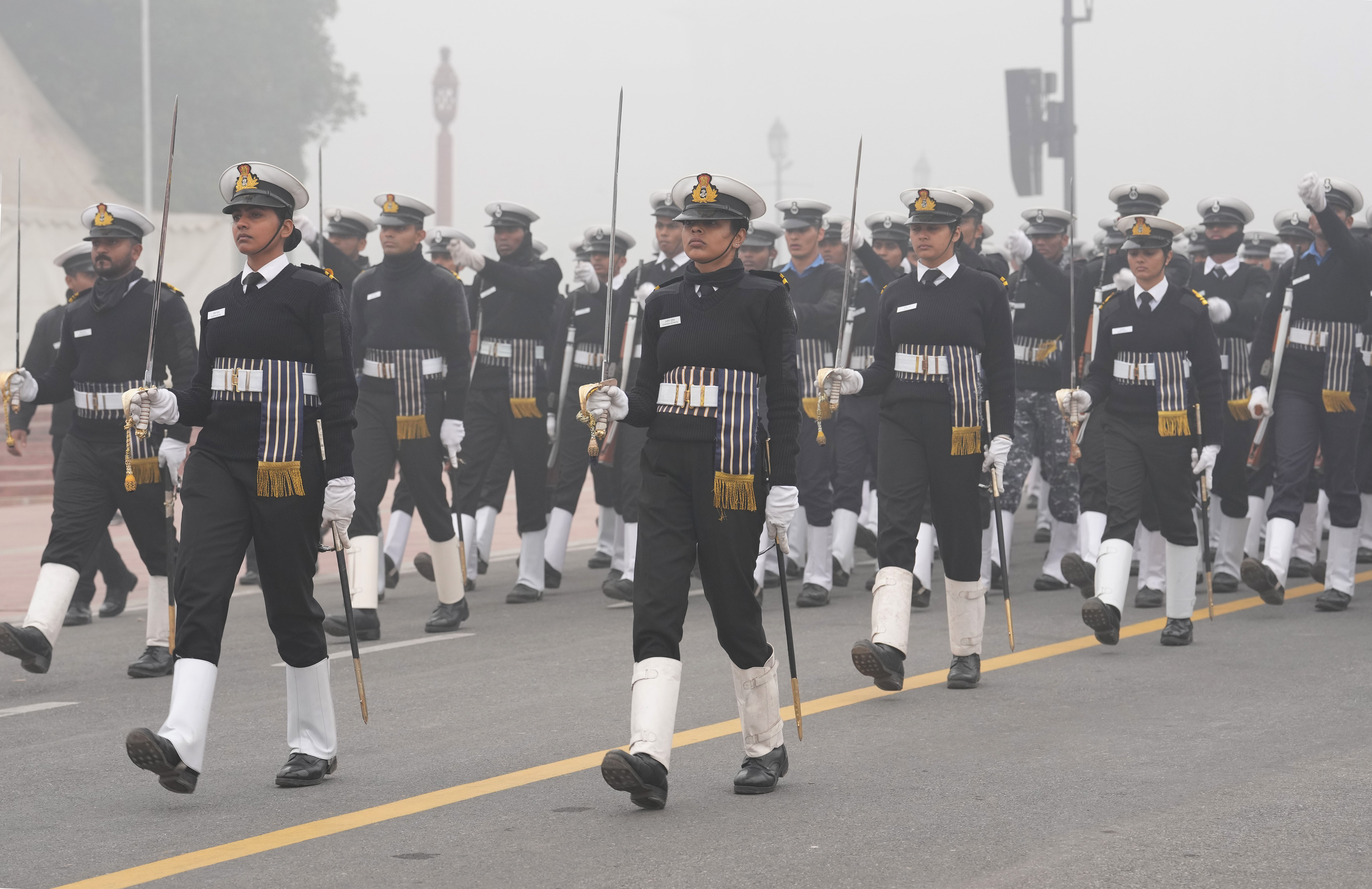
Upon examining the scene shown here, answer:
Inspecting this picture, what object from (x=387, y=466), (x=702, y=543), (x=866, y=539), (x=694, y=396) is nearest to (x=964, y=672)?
(x=702, y=543)

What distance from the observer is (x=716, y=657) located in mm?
8766

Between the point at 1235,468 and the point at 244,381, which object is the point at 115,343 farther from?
the point at 1235,468

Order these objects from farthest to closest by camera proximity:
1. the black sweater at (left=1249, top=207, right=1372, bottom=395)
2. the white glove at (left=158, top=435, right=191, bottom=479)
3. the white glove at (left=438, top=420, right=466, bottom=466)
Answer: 1. the black sweater at (left=1249, top=207, right=1372, bottom=395)
2. the white glove at (left=438, top=420, right=466, bottom=466)
3. the white glove at (left=158, top=435, right=191, bottom=479)

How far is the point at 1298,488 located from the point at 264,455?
22.3ft

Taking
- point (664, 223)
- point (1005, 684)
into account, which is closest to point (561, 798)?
point (1005, 684)

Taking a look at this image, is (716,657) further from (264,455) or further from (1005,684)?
(264,455)

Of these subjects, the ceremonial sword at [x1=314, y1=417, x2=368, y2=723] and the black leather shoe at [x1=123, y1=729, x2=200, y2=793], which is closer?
the black leather shoe at [x1=123, y1=729, x2=200, y2=793]

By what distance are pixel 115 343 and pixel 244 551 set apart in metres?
3.23

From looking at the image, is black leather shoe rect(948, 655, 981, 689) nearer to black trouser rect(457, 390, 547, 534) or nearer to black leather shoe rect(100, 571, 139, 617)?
black trouser rect(457, 390, 547, 534)

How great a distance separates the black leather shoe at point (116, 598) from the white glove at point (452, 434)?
2624 mm

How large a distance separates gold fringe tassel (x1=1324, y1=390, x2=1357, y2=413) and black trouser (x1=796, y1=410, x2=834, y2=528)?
3047mm

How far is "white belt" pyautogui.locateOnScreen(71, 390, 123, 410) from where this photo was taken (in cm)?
884

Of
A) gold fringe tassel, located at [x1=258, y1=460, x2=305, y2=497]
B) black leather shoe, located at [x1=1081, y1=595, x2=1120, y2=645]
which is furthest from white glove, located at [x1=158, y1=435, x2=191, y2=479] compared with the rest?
black leather shoe, located at [x1=1081, y1=595, x2=1120, y2=645]

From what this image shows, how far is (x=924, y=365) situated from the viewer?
7980mm
